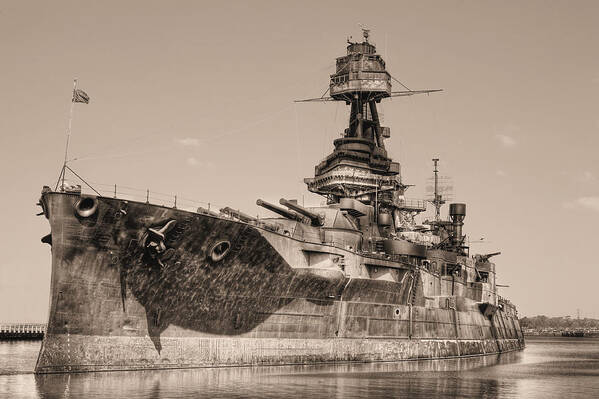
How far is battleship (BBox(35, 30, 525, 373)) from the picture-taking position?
88.0ft

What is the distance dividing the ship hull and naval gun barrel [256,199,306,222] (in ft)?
6.85

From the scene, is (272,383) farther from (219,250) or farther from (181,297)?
(219,250)

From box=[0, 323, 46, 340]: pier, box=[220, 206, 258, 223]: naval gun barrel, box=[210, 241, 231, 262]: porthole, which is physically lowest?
box=[0, 323, 46, 340]: pier

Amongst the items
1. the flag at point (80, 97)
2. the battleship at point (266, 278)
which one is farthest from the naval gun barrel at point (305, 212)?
the flag at point (80, 97)

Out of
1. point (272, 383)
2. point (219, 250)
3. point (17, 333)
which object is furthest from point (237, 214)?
point (17, 333)

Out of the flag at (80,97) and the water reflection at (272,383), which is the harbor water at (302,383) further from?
the flag at (80,97)

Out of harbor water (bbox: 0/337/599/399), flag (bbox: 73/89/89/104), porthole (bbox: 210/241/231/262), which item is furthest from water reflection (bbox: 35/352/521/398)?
flag (bbox: 73/89/89/104)

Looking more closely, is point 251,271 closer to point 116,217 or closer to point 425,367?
point 116,217

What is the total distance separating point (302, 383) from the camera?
1049 inches

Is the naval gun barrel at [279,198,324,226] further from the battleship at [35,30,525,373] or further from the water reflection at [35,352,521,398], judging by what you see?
the water reflection at [35,352,521,398]

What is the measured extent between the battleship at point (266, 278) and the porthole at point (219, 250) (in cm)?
5

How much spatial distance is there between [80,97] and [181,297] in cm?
913

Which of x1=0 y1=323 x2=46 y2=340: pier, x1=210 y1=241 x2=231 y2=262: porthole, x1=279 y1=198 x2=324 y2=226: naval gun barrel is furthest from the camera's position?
x1=0 y1=323 x2=46 y2=340: pier

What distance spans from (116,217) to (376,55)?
84.1 feet
